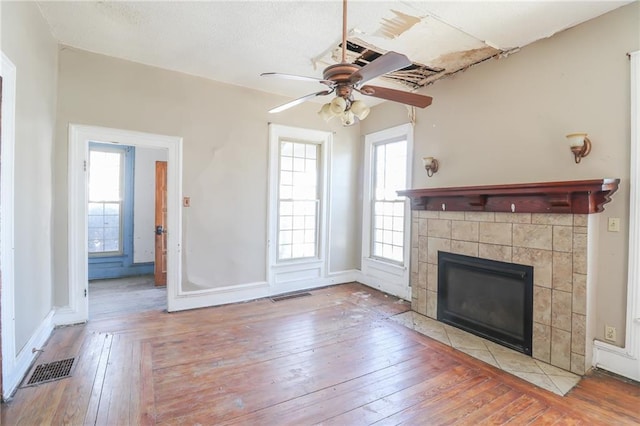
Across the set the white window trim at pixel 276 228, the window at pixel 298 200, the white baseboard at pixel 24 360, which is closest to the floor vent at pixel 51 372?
the white baseboard at pixel 24 360

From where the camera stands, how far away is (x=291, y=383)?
2.34 m

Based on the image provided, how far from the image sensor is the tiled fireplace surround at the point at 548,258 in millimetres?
2506

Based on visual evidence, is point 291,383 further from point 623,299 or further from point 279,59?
point 279,59

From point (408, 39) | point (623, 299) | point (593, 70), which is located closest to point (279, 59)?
point (408, 39)

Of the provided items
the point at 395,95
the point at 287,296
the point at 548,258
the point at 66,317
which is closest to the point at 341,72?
the point at 395,95

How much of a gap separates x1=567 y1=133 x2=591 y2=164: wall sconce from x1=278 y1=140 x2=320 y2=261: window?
3244 millimetres

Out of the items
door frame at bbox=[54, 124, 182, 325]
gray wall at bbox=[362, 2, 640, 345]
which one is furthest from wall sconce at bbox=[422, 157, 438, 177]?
door frame at bbox=[54, 124, 182, 325]

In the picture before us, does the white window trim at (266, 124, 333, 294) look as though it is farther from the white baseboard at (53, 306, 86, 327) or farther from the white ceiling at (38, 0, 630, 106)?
the white baseboard at (53, 306, 86, 327)

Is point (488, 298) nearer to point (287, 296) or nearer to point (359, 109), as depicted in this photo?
point (359, 109)

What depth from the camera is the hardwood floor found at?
1.97 meters

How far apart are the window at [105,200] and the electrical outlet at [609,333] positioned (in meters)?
6.80

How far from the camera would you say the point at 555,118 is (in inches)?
112

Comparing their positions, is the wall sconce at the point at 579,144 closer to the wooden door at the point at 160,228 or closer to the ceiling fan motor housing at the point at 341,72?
the ceiling fan motor housing at the point at 341,72

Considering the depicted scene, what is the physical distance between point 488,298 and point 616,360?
997 mm
